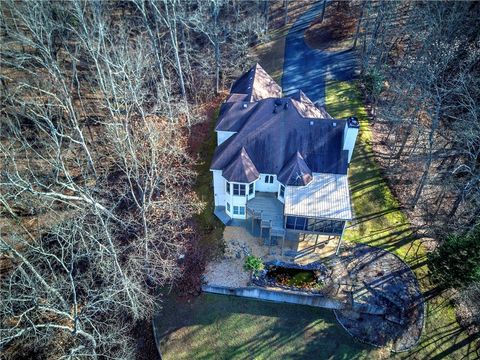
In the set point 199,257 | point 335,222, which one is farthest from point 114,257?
point 335,222

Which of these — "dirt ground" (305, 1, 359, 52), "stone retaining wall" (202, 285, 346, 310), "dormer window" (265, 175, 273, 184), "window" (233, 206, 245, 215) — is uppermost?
"dirt ground" (305, 1, 359, 52)

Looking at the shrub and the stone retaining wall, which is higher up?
the shrub

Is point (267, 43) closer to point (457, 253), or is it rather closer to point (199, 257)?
point (199, 257)

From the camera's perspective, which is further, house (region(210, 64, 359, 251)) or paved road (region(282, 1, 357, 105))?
paved road (region(282, 1, 357, 105))

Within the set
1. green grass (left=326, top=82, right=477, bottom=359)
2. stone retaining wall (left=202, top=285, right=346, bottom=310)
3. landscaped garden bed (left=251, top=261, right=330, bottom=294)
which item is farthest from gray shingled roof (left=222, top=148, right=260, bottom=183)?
green grass (left=326, top=82, right=477, bottom=359)

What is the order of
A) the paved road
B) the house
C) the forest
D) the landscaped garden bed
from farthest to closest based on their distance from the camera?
the paved road
the house
the landscaped garden bed
the forest

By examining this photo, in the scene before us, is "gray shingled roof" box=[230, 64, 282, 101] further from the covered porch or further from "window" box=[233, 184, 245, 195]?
the covered porch

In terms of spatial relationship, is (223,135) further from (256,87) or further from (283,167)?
(256,87)
